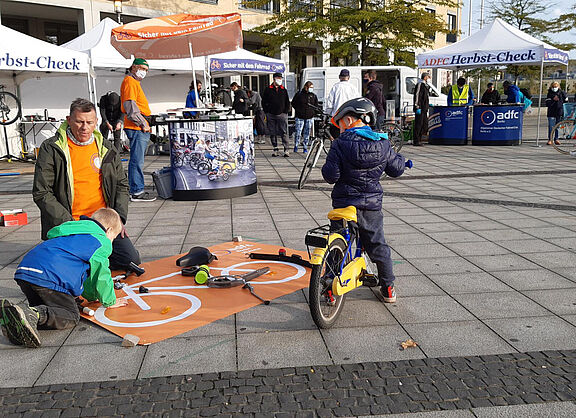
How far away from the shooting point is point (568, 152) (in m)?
13.6

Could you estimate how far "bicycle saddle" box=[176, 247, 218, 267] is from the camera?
5.12 metres

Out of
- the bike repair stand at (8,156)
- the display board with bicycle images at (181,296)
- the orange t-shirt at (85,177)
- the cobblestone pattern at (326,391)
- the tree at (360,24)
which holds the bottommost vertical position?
the cobblestone pattern at (326,391)

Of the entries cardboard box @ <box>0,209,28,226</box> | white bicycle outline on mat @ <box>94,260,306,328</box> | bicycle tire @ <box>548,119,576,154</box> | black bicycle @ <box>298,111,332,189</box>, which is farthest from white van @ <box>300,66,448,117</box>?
white bicycle outline on mat @ <box>94,260,306,328</box>

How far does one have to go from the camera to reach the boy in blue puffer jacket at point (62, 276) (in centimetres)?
375

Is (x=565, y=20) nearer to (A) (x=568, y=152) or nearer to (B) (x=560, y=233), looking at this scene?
(A) (x=568, y=152)

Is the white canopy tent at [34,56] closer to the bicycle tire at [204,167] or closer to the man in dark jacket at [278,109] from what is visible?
the man in dark jacket at [278,109]

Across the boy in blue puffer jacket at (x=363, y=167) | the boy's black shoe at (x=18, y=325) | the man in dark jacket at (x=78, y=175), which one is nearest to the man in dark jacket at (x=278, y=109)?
the man in dark jacket at (x=78, y=175)

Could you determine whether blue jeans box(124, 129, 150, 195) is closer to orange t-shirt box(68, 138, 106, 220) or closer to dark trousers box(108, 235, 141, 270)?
dark trousers box(108, 235, 141, 270)

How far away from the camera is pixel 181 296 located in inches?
176

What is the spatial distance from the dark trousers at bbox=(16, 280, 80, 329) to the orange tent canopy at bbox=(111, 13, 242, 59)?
22.1 feet

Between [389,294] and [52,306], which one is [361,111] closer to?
[389,294]

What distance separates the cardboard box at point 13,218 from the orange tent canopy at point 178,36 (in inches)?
152

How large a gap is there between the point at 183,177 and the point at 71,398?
19.1ft

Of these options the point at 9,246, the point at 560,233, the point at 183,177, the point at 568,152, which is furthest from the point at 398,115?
the point at 9,246
